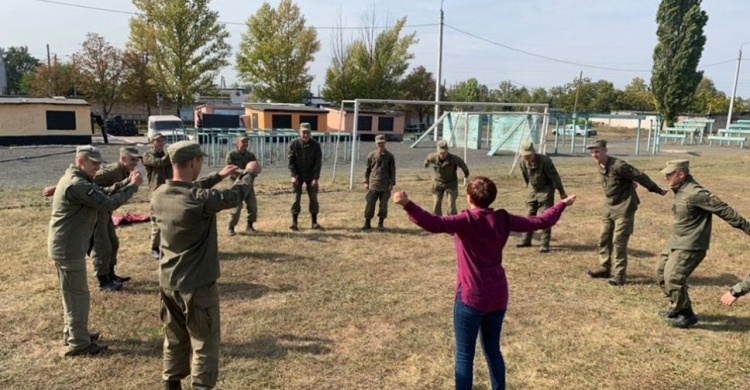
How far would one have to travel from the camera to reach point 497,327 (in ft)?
11.1

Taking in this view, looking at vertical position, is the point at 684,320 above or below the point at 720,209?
below

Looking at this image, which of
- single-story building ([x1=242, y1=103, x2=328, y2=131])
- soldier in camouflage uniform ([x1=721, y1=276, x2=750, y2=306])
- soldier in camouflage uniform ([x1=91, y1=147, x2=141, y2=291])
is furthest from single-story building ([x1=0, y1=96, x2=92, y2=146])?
soldier in camouflage uniform ([x1=721, y1=276, x2=750, y2=306])

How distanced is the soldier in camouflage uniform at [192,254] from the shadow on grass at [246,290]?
7.65 ft

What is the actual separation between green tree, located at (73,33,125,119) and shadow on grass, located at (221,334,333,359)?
46.0 metres

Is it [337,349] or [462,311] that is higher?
[462,311]

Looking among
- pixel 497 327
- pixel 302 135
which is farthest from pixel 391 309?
pixel 302 135

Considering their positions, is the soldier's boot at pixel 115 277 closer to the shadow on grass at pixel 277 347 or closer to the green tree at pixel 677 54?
the shadow on grass at pixel 277 347

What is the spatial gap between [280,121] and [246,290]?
29734mm

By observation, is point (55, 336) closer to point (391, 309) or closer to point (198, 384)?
point (198, 384)

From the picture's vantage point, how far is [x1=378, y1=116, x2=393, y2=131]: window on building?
39625 mm

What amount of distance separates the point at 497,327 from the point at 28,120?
104 feet

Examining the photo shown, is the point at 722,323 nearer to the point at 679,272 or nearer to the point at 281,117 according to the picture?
the point at 679,272

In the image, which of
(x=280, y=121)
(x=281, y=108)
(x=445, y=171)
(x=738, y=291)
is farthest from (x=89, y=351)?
(x=281, y=108)

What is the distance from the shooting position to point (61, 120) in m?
28.3
